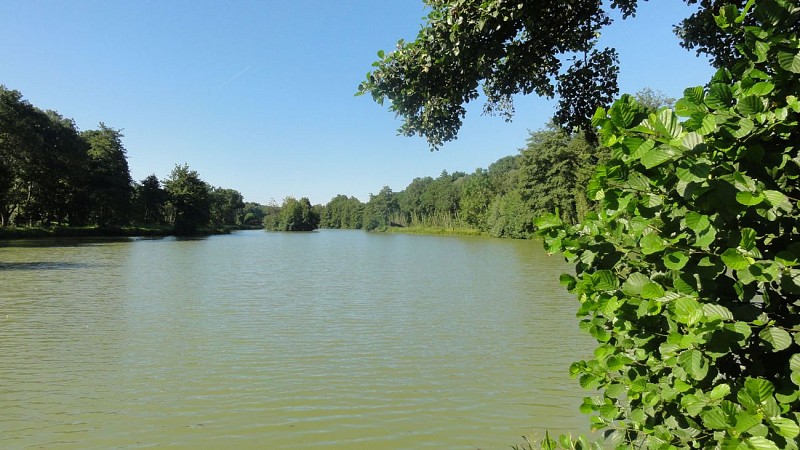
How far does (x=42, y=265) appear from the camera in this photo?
22891 millimetres

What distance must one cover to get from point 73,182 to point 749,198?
219 ft

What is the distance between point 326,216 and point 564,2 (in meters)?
191

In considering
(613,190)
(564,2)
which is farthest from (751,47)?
(564,2)

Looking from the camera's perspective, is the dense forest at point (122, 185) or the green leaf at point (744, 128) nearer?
the green leaf at point (744, 128)

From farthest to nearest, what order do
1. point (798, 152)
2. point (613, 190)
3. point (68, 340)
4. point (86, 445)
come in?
point (68, 340) < point (86, 445) < point (613, 190) < point (798, 152)

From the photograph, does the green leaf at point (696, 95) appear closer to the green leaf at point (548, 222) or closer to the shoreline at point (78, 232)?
the green leaf at point (548, 222)

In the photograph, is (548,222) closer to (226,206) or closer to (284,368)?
(284,368)

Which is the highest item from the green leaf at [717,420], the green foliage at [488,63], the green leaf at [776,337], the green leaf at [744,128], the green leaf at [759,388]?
the green foliage at [488,63]

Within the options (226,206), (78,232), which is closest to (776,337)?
(78,232)

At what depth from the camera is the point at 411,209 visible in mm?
138250

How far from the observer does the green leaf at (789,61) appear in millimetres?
1586

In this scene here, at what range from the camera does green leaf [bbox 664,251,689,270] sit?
1614 mm

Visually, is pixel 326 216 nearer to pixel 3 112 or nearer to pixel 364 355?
pixel 3 112

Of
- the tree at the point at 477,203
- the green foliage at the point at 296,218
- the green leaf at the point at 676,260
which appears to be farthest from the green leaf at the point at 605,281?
the green foliage at the point at 296,218
